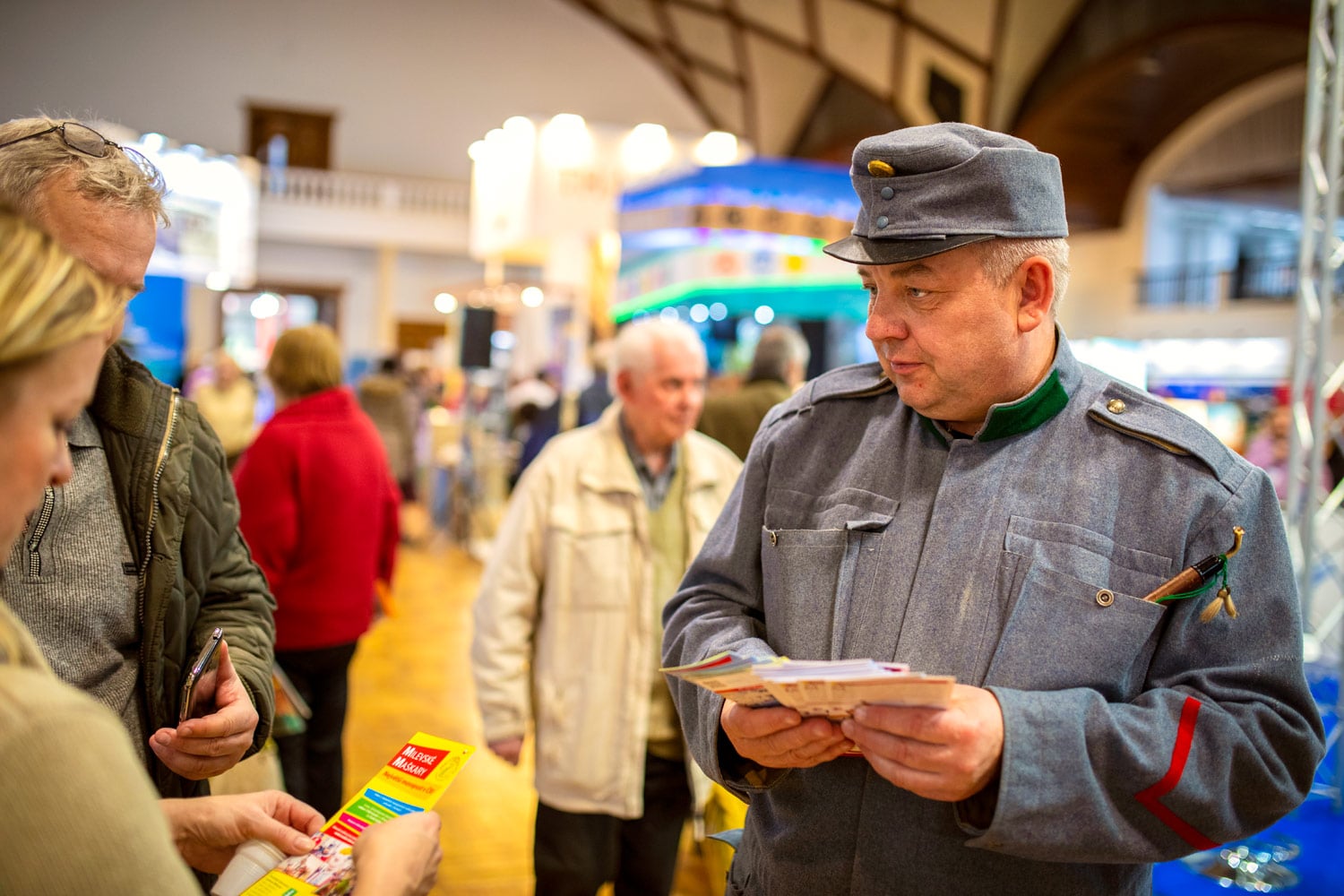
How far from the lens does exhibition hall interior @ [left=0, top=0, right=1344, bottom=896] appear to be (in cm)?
405

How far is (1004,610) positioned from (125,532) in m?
1.15

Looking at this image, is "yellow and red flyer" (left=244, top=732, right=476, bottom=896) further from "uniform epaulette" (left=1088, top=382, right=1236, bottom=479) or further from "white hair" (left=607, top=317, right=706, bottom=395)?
"white hair" (left=607, top=317, right=706, bottom=395)

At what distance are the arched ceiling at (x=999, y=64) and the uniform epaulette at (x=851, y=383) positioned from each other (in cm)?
1097

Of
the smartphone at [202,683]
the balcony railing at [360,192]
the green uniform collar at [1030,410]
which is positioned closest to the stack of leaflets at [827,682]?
the green uniform collar at [1030,410]

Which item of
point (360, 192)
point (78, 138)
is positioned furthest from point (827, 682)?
point (360, 192)

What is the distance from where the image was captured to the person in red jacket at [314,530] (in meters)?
3.14

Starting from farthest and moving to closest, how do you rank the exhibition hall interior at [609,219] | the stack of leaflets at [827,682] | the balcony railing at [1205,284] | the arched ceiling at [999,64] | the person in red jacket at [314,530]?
the balcony railing at [1205,284], the arched ceiling at [999,64], the exhibition hall interior at [609,219], the person in red jacket at [314,530], the stack of leaflets at [827,682]

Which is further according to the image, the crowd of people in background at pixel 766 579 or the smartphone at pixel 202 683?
the smartphone at pixel 202 683

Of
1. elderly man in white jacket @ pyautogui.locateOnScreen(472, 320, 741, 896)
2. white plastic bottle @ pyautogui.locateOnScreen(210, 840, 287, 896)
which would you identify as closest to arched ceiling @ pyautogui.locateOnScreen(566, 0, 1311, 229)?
elderly man in white jacket @ pyautogui.locateOnScreen(472, 320, 741, 896)

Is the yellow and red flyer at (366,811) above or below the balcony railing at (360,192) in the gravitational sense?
below

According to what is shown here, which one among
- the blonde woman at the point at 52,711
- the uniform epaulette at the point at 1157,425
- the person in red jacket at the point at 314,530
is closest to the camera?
the blonde woman at the point at 52,711

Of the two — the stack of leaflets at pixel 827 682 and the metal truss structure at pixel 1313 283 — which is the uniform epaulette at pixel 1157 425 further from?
the metal truss structure at pixel 1313 283

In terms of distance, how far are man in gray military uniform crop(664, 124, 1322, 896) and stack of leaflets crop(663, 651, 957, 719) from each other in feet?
0.20

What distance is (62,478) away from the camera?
2.96 feet
